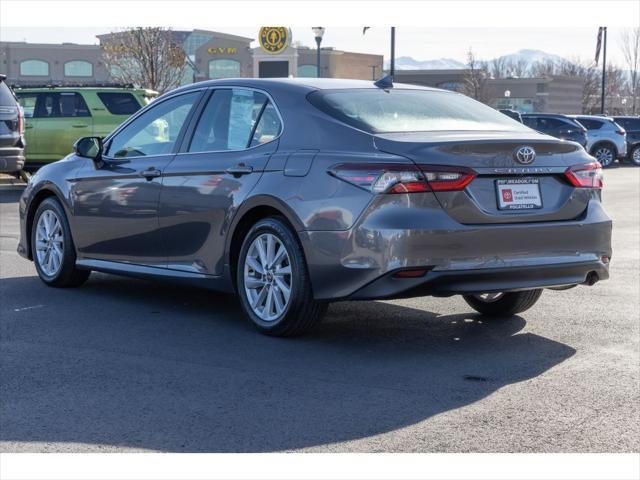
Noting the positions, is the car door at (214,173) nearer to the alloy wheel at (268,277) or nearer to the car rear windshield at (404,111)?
the alloy wheel at (268,277)

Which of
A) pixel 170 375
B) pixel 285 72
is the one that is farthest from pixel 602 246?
pixel 285 72

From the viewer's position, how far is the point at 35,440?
4.65 meters

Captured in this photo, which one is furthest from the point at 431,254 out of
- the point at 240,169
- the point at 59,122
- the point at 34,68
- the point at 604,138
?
the point at 34,68

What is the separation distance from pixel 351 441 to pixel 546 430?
88cm

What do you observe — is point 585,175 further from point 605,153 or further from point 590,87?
point 590,87

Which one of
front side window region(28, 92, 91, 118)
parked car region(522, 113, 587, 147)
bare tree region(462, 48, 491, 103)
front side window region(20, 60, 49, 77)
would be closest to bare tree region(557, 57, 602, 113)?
bare tree region(462, 48, 491, 103)

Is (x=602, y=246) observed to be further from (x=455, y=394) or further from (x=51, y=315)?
(x=51, y=315)

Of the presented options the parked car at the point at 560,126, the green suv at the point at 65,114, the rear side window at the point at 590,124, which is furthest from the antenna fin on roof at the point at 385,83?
the rear side window at the point at 590,124

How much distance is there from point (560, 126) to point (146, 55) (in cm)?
1560

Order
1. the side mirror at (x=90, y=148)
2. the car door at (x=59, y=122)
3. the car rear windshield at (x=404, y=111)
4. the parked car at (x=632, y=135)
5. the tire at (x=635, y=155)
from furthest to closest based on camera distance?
the parked car at (x=632, y=135)
the tire at (x=635, y=155)
the car door at (x=59, y=122)
the side mirror at (x=90, y=148)
the car rear windshield at (x=404, y=111)

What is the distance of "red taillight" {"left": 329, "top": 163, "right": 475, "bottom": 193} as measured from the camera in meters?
6.13

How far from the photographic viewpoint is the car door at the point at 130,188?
7.85 meters

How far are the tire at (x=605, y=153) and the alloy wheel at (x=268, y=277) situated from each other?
2923cm

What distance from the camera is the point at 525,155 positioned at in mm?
6383
